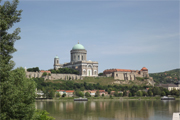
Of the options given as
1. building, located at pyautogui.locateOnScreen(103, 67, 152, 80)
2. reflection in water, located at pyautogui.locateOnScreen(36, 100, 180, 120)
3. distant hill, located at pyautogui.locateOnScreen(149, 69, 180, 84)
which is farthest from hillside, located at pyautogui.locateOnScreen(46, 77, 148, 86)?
reflection in water, located at pyautogui.locateOnScreen(36, 100, 180, 120)

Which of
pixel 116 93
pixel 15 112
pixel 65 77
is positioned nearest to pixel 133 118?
pixel 15 112

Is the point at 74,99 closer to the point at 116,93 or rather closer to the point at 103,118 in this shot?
the point at 116,93

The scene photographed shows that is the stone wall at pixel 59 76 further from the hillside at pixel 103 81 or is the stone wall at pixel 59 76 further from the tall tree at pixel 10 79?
the tall tree at pixel 10 79

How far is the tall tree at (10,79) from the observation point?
12984 millimetres

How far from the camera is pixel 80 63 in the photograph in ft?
328

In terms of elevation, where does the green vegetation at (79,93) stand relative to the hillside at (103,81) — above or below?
below

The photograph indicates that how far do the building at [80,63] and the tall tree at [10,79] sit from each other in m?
84.4

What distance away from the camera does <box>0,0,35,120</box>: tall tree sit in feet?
42.6

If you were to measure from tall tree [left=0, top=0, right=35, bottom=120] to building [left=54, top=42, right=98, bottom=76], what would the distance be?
277ft

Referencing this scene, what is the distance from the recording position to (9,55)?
1380 centimetres

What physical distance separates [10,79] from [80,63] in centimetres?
8696

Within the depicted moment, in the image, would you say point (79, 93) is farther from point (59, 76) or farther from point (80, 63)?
point (80, 63)

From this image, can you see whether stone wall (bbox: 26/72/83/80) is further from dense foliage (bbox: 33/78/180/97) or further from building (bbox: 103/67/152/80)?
building (bbox: 103/67/152/80)

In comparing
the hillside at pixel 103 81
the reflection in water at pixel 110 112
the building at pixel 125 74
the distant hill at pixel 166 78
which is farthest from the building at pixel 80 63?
the distant hill at pixel 166 78
